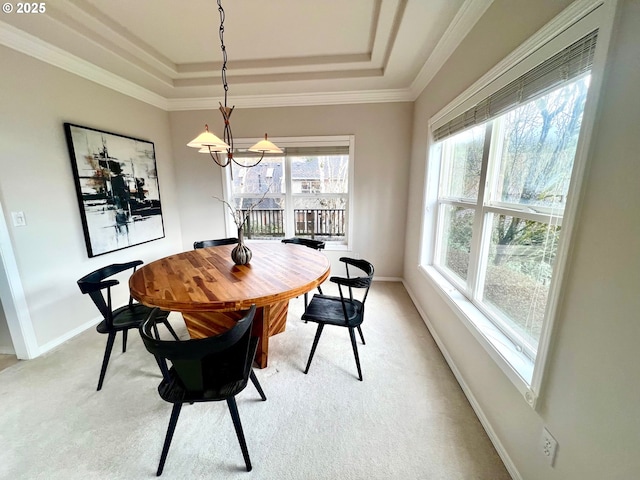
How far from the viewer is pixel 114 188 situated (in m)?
2.73

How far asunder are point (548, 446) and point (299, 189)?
11.1 ft

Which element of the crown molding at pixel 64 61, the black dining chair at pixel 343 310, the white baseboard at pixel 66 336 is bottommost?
the white baseboard at pixel 66 336

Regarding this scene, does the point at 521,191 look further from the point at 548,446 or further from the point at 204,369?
the point at 204,369

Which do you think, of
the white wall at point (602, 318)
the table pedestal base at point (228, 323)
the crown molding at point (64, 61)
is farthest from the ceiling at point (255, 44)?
the table pedestal base at point (228, 323)

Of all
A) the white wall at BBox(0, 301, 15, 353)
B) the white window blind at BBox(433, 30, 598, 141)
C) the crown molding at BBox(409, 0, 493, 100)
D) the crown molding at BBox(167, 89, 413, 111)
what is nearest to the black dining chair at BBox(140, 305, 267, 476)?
the white window blind at BBox(433, 30, 598, 141)

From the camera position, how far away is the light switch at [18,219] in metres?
1.98

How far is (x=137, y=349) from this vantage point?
2178 mm

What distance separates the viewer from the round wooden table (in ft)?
4.73

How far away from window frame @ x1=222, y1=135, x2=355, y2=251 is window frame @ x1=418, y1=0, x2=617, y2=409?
5.49 ft

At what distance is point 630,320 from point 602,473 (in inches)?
20.6

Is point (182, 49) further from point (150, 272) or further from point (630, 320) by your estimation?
point (630, 320)

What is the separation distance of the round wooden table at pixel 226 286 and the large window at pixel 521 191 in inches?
43.9

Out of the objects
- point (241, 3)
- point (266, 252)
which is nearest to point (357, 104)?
point (241, 3)

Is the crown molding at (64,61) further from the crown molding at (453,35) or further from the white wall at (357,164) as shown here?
the crown molding at (453,35)
